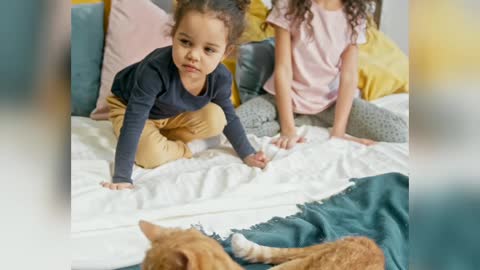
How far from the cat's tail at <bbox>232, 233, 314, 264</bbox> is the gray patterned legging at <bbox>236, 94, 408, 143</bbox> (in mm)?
298

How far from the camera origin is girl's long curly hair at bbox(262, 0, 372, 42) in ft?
2.84

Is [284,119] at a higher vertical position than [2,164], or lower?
lower

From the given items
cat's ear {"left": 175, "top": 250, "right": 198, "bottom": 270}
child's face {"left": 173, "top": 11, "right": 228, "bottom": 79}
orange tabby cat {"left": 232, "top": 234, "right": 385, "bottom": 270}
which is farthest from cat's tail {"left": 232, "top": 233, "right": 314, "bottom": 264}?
child's face {"left": 173, "top": 11, "right": 228, "bottom": 79}

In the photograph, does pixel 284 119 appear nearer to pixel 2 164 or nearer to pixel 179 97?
pixel 179 97

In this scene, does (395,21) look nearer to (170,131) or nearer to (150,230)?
(170,131)

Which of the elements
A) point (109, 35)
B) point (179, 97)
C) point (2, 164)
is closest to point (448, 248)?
point (2, 164)

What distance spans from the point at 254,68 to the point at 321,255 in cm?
45

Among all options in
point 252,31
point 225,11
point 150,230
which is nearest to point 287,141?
point 252,31

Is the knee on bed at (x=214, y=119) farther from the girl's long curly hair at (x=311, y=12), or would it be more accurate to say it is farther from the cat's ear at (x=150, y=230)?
the cat's ear at (x=150, y=230)

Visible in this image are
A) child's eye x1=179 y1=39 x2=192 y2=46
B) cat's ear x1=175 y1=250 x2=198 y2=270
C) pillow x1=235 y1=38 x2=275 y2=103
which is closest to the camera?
cat's ear x1=175 y1=250 x2=198 y2=270

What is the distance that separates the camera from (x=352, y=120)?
946mm

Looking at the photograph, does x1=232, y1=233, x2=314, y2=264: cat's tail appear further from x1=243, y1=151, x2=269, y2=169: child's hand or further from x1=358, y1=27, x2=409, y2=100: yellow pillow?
x1=358, y1=27, x2=409, y2=100: yellow pillow

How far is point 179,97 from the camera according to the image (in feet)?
2.29

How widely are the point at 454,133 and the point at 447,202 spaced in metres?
0.05
